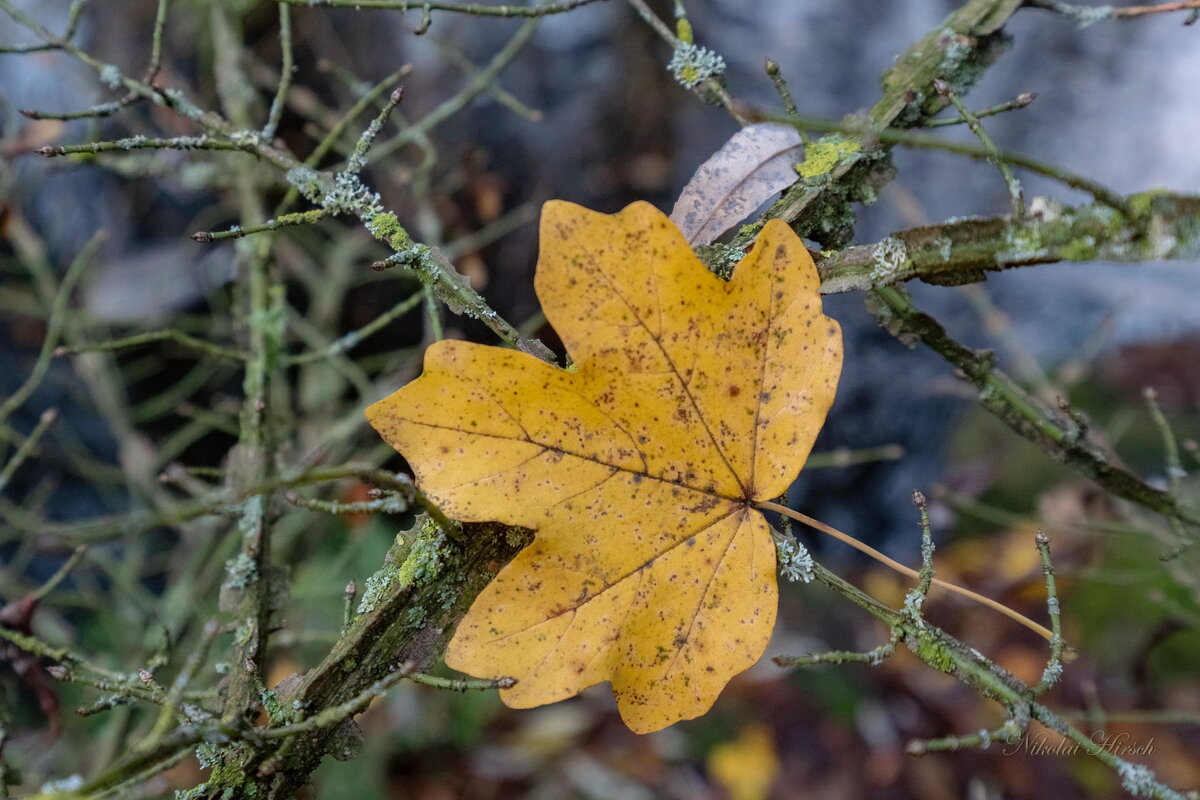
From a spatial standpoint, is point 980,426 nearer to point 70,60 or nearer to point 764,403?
point 764,403

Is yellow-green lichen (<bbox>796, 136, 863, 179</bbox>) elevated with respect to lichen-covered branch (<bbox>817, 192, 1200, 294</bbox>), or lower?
elevated

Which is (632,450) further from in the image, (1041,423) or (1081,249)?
(1041,423)

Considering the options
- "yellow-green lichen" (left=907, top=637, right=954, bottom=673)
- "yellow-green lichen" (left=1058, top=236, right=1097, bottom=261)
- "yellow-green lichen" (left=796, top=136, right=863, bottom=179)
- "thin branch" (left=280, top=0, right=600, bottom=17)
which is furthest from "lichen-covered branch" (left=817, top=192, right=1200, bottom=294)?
"thin branch" (left=280, top=0, right=600, bottom=17)

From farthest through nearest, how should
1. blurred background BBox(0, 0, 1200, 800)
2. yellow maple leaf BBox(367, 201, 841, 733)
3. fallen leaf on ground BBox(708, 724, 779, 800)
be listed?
fallen leaf on ground BBox(708, 724, 779, 800)
blurred background BBox(0, 0, 1200, 800)
yellow maple leaf BBox(367, 201, 841, 733)

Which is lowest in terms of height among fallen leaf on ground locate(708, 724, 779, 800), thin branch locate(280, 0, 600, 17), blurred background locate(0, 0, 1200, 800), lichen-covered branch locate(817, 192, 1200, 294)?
fallen leaf on ground locate(708, 724, 779, 800)

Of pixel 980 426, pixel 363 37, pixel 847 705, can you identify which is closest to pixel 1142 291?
pixel 980 426

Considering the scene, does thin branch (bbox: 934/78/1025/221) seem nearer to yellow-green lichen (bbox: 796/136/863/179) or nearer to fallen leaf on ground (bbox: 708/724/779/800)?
yellow-green lichen (bbox: 796/136/863/179)
